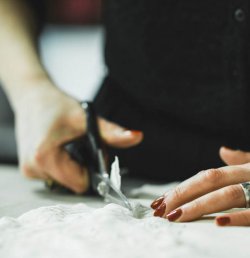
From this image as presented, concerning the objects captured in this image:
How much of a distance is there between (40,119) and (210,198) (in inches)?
13.9

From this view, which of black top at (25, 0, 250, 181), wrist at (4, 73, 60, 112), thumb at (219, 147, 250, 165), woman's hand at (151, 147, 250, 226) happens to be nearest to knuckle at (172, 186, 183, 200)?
woman's hand at (151, 147, 250, 226)

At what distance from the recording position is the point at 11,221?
433 mm

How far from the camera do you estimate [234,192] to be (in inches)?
18.5

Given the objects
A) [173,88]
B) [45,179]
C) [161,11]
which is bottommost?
[45,179]

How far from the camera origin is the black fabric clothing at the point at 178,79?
0.71 metres

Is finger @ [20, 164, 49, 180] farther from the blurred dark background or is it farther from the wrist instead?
the blurred dark background

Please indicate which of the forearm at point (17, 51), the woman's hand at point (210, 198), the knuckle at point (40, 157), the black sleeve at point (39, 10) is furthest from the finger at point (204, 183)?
the black sleeve at point (39, 10)

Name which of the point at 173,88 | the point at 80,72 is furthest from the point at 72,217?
the point at 80,72

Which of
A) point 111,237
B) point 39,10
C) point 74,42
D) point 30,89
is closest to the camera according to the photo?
point 111,237

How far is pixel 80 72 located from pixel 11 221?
854 millimetres

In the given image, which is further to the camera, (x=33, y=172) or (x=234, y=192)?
(x=33, y=172)

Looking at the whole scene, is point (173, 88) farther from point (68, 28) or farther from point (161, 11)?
point (68, 28)

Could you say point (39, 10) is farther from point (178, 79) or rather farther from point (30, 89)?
point (178, 79)

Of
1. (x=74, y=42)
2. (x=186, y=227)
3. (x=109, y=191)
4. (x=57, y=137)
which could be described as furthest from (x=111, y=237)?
(x=74, y=42)
